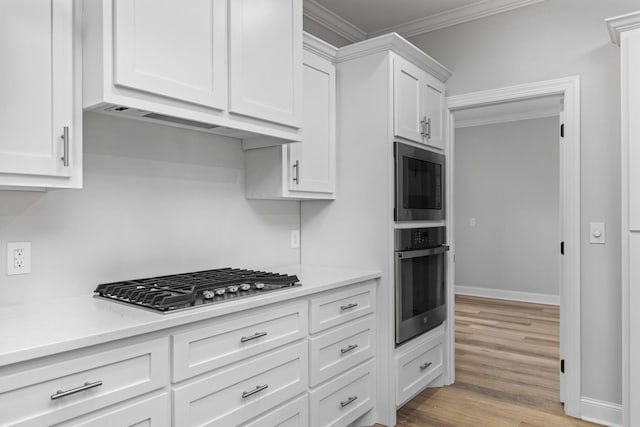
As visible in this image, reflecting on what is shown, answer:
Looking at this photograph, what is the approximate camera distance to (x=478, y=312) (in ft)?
18.3

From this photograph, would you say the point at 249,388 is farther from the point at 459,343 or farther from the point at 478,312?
the point at 478,312

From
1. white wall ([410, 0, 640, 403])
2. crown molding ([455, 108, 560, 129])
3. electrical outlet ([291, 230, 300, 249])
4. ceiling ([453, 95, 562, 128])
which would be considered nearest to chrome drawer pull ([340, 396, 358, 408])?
electrical outlet ([291, 230, 300, 249])

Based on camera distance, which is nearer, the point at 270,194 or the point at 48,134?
the point at 48,134

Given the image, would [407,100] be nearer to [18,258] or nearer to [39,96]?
[39,96]

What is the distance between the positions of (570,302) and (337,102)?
6.32 feet

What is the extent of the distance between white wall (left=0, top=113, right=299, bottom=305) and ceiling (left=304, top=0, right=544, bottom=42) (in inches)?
54.0

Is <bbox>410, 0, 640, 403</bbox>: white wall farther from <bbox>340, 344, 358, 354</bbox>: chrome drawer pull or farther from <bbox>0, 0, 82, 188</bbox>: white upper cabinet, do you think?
<bbox>0, 0, 82, 188</bbox>: white upper cabinet

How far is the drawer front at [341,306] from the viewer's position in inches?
86.0

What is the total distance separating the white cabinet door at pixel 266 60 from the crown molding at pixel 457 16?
4.93 ft

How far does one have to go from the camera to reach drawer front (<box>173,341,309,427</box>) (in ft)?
5.19

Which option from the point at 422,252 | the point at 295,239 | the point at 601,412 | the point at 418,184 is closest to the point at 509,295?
the point at 601,412

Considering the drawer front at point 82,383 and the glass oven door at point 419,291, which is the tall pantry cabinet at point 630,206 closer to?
the glass oven door at point 419,291

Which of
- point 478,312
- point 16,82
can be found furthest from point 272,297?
point 478,312

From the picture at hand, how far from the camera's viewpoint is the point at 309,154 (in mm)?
2623
